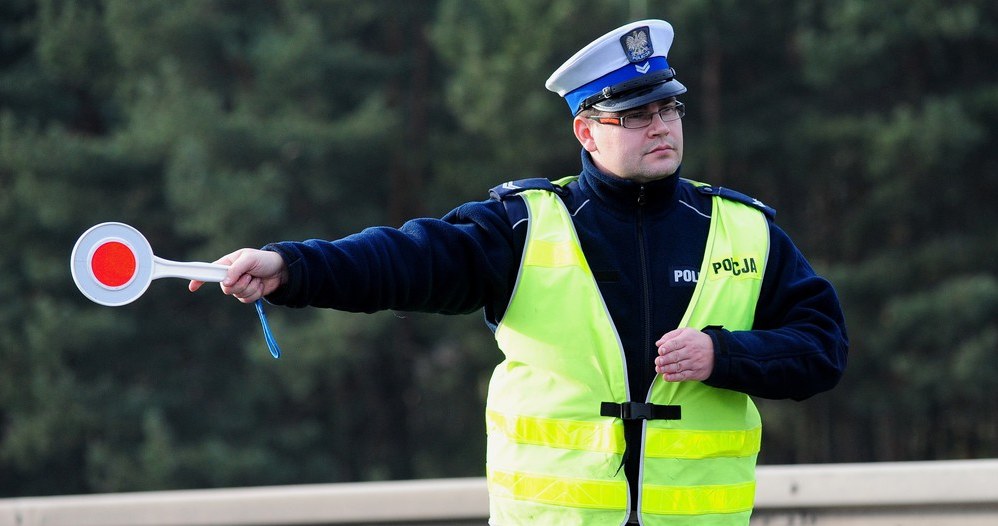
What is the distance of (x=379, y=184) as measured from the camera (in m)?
17.2

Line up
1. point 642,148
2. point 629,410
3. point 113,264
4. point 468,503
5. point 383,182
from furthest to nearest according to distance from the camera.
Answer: point 383,182 < point 468,503 < point 642,148 < point 629,410 < point 113,264

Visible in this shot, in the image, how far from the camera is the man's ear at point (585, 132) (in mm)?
3000

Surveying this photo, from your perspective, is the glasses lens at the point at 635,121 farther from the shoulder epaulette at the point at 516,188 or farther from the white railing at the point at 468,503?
the white railing at the point at 468,503

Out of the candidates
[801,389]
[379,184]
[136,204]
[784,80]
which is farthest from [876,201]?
[801,389]

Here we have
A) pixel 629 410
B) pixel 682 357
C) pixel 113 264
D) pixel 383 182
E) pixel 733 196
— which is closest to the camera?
pixel 113 264

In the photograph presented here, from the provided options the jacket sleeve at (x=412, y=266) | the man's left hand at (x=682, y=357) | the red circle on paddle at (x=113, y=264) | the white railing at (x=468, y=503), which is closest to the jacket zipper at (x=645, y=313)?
the man's left hand at (x=682, y=357)

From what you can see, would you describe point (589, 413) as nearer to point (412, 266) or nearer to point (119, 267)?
point (412, 266)

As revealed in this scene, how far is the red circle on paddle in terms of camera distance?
8.02 feet

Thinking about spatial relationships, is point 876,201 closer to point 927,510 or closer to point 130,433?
point 130,433

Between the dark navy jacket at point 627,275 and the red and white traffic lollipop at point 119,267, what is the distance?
247mm

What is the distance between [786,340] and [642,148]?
48cm

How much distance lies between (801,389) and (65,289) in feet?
48.8

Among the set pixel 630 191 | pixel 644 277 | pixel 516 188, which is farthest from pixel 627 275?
pixel 516 188

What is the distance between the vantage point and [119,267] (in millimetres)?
2457
